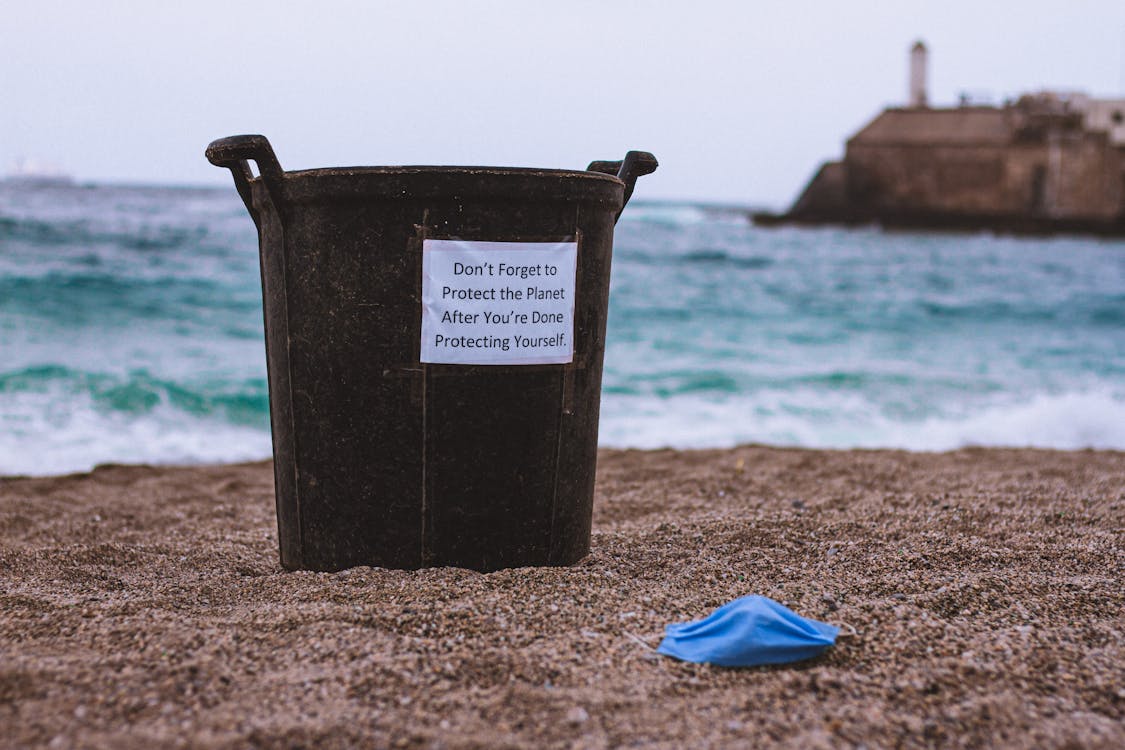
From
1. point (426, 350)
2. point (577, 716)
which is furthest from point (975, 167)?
point (577, 716)

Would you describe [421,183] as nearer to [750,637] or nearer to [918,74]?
[750,637]

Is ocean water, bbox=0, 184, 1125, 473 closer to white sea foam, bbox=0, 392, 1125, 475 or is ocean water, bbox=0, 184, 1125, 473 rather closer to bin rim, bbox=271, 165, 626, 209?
white sea foam, bbox=0, 392, 1125, 475

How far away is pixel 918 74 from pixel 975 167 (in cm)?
590

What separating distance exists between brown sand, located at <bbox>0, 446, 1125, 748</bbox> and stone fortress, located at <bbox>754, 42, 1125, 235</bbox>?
38477 millimetres

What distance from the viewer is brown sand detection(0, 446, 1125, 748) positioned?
1.40m

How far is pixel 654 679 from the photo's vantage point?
62.1 inches

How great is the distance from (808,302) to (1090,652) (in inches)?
478

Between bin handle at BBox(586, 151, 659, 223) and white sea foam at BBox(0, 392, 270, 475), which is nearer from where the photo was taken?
bin handle at BBox(586, 151, 659, 223)

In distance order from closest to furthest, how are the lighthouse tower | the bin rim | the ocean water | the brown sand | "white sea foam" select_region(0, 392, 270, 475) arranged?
the brown sand
the bin rim
"white sea foam" select_region(0, 392, 270, 475)
the ocean water
the lighthouse tower

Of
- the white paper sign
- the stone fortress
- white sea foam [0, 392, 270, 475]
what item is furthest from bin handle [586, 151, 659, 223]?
the stone fortress

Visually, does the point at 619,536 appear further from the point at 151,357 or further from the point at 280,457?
the point at 151,357

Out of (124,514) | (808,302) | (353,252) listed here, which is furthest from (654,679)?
(808,302)

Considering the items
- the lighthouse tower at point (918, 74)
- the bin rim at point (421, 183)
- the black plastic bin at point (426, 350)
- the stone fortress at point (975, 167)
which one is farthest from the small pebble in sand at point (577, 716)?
the lighthouse tower at point (918, 74)

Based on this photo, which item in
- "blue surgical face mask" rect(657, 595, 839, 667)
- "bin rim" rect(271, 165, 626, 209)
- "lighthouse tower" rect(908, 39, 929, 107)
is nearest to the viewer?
"blue surgical face mask" rect(657, 595, 839, 667)
